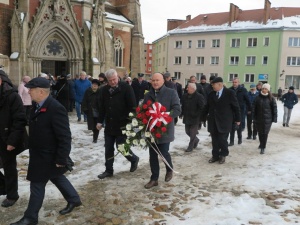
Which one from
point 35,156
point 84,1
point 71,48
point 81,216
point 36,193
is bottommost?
point 81,216

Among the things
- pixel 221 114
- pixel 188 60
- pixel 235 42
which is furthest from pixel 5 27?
pixel 188 60

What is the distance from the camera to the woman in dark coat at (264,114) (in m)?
8.57

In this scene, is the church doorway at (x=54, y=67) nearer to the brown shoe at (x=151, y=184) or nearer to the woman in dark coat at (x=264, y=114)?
the woman in dark coat at (x=264, y=114)

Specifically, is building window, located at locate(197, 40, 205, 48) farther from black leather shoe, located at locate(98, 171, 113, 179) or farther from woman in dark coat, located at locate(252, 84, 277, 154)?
black leather shoe, located at locate(98, 171, 113, 179)

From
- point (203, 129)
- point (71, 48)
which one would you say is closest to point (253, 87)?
point (203, 129)

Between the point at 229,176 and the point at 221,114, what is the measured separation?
152cm

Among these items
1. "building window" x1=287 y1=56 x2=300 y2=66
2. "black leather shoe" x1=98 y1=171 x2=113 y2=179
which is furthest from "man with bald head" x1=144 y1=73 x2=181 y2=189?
"building window" x1=287 y1=56 x2=300 y2=66

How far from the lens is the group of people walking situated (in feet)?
12.9

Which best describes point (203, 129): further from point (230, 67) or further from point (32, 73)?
point (230, 67)

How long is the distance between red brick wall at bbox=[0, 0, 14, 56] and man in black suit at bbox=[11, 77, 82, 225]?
54.7 ft

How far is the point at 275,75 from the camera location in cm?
4456

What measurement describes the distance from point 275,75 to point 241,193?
4311cm

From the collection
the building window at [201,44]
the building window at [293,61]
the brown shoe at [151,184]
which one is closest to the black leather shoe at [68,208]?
the brown shoe at [151,184]

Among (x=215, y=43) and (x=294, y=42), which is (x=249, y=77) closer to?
(x=215, y=43)
